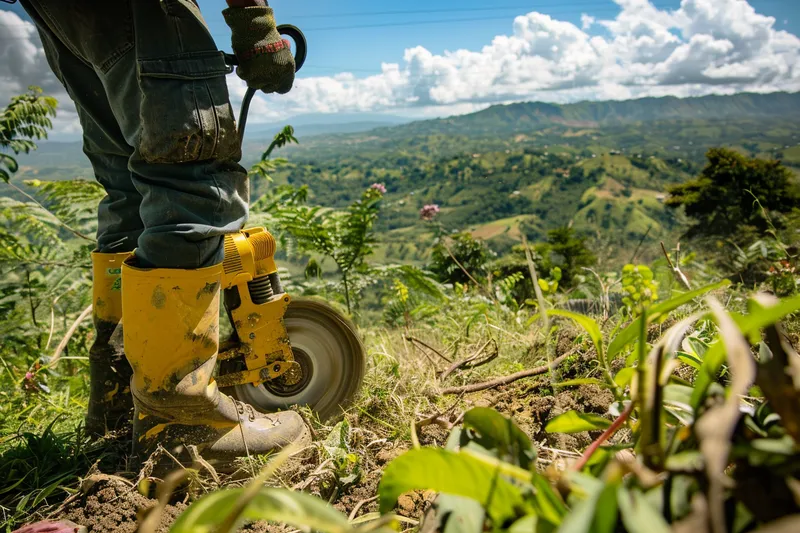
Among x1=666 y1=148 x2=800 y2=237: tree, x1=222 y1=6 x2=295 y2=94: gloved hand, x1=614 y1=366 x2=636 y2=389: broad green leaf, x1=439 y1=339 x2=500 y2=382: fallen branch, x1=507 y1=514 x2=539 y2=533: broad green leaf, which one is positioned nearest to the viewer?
x1=507 y1=514 x2=539 y2=533: broad green leaf

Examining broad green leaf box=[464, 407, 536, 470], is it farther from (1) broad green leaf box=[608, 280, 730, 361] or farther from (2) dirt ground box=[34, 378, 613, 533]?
(2) dirt ground box=[34, 378, 613, 533]

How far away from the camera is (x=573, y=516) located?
0.56 metres

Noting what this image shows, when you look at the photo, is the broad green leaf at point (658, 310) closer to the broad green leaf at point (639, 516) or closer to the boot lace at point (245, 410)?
the broad green leaf at point (639, 516)

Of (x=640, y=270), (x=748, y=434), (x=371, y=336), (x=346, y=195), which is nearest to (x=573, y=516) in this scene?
(x=748, y=434)

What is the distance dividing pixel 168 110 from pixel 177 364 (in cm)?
76

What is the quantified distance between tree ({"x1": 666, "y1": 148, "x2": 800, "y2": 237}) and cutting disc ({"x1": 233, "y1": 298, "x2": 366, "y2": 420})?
52.8ft

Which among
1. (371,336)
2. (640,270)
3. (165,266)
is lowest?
(371,336)

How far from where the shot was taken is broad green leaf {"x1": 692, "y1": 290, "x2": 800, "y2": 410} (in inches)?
26.6

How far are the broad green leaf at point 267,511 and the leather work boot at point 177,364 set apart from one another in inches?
41.8

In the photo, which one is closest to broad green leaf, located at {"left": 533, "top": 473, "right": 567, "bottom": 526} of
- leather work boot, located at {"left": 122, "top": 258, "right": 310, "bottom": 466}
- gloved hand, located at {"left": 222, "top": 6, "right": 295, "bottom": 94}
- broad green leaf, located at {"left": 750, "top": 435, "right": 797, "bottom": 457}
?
broad green leaf, located at {"left": 750, "top": 435, "right": 797, "bottom": 457}

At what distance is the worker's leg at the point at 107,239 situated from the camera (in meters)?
1.94

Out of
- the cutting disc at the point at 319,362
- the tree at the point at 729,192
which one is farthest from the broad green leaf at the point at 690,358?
the tree at the point at 729,192

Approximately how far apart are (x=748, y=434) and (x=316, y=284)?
4.27 m

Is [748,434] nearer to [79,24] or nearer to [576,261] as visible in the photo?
[79,24]
